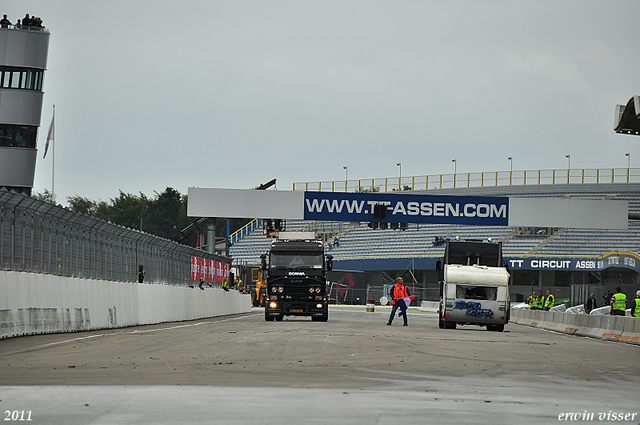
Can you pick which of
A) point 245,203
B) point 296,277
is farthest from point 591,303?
point 245,203

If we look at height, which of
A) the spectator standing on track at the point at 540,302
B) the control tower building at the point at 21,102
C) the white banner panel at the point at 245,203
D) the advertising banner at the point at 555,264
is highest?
the control tower building at the point at 21,102

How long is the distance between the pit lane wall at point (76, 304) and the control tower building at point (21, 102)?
2175 cm

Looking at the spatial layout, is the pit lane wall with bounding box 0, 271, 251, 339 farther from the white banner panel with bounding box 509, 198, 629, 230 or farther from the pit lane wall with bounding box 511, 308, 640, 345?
the white banner panel with bounding box 509, 198, 629, 230

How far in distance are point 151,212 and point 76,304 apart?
342ft

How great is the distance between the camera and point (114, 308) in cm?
2358

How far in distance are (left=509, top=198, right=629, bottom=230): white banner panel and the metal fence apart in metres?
20.2

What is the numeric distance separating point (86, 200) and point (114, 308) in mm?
109235

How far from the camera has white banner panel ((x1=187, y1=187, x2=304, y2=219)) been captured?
4328 centimetres

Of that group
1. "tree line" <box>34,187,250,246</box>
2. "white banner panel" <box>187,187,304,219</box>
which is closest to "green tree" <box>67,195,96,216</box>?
"tree line" <box>34,187,250,246</box>

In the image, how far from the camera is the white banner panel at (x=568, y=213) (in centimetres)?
4469

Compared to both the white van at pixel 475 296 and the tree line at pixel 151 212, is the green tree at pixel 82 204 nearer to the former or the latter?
the tree line at pixel 151 212

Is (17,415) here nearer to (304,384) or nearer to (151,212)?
(304,384)

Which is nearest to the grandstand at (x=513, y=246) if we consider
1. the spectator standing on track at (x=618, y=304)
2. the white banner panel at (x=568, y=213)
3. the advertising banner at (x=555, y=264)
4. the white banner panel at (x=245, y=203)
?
the advertising banner at (x=555, y=264)

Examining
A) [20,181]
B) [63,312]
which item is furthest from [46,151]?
[63,312]
